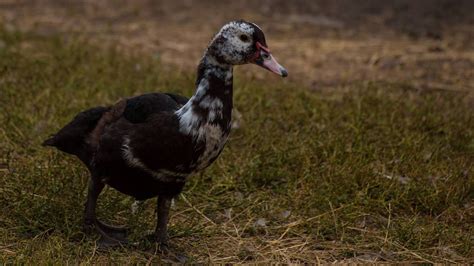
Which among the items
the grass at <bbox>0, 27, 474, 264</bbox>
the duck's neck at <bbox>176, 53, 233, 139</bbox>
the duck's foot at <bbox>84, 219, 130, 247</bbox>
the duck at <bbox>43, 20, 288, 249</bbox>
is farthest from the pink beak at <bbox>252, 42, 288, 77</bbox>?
the duck's foot at <bbox>84, 219, 130, 247</bbox>

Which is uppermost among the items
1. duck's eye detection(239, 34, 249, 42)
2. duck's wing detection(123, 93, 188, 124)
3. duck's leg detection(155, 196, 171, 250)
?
duck's eye detection(239, 34, 249, 42)

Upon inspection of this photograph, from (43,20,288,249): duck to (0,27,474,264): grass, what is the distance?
0.37m

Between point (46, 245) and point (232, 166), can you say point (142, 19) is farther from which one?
point (46, 245)

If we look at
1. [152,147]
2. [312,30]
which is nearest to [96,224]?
[152,147]

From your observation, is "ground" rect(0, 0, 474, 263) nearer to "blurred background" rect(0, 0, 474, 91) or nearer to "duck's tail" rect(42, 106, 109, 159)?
"blurred background" rect(0, 0, 474, 91)

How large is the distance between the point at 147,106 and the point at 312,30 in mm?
5349

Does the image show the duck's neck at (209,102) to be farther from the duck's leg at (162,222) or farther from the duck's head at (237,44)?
the duck's leg at (162,222)

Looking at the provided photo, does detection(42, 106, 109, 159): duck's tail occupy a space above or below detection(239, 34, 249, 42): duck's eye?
below

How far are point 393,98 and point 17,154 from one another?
9.90 ft

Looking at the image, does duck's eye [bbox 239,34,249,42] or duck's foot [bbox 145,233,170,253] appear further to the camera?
duck's foot [bbox 145,233,170,253]

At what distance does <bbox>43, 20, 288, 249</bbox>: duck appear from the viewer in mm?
3752

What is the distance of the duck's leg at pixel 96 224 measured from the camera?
13.4ft

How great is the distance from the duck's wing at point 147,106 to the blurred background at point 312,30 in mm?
3276

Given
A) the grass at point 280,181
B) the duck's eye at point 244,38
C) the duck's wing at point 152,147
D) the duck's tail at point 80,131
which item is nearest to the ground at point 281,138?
the grass at point 280,181
